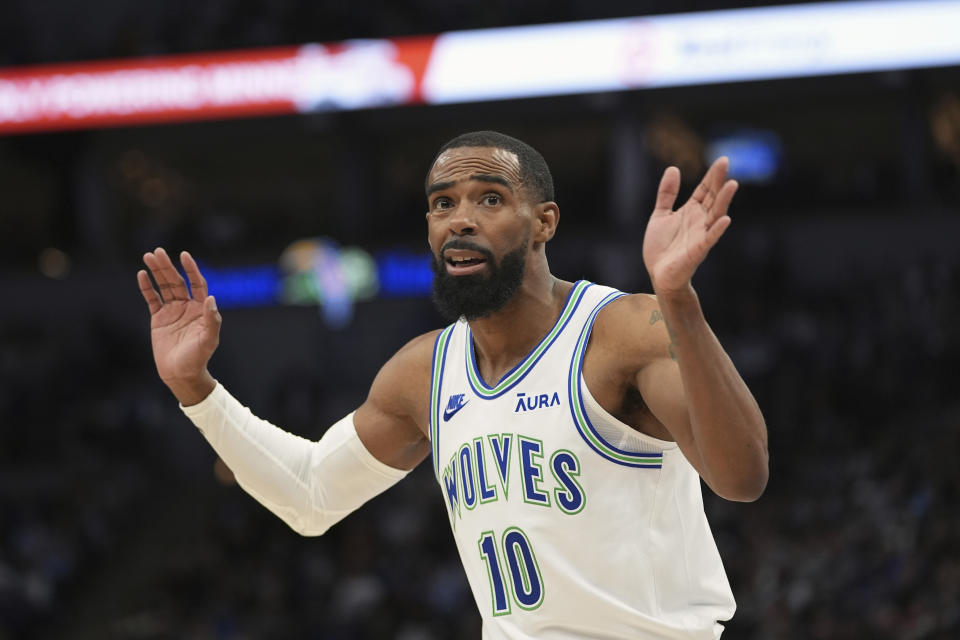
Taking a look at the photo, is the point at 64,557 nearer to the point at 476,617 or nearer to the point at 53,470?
the point at 53,470

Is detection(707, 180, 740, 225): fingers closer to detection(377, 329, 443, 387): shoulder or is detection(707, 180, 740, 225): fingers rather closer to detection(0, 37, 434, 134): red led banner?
detection(377, 329, 443, 387): shoulder

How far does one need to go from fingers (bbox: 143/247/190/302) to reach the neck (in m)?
1.03

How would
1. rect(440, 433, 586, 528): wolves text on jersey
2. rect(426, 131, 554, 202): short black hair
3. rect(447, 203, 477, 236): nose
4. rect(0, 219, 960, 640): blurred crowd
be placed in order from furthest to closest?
rect(0, 219, 960, 640): blurred crowd < rect(426, 131, 554, 202): short black hair < rect(447, 203, 477, 236): nose < rect(440, 433, 586, 528): wolves text on jersey

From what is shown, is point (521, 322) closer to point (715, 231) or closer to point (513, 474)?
point (513, 474)

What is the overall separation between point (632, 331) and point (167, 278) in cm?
161

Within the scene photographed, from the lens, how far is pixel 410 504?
14.5 meters

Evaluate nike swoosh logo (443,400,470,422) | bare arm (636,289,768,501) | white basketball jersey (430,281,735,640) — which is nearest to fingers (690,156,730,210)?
bare arm (636,289,768,501)

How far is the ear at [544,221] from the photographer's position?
3.78 meters

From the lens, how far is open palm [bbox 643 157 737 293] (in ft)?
9.77

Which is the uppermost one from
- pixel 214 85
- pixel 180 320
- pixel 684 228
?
pixel 214 85

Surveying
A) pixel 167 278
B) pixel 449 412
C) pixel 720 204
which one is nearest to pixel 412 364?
pixel 449 412

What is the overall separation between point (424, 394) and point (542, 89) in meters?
12.4

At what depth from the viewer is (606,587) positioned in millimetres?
3475

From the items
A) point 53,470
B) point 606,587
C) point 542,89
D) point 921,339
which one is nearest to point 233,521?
point 53,470
